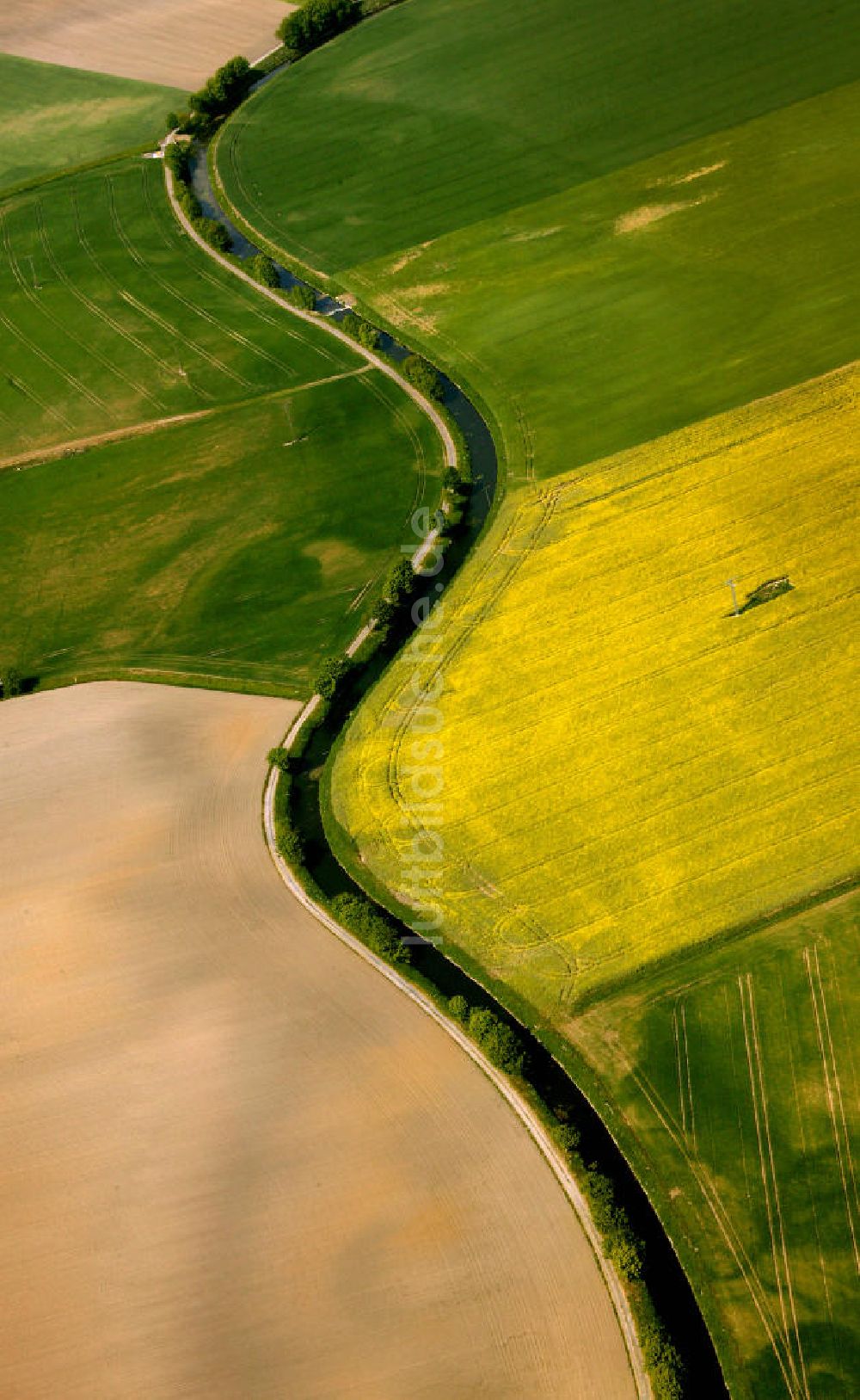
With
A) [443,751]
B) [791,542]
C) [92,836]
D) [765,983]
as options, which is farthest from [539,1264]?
[791,542]

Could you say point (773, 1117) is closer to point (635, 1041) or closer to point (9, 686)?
point (635, 1041)

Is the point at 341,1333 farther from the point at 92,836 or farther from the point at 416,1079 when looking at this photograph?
the point at 92,836

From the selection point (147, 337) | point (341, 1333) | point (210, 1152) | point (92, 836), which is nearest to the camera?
point (341, 1333)

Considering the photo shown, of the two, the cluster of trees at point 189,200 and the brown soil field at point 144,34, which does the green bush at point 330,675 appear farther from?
the brown soil field at point 144,34

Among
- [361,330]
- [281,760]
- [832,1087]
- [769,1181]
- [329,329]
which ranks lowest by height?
[769,1181]

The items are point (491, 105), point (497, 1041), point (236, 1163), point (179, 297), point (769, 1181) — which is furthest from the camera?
point (491, 105)

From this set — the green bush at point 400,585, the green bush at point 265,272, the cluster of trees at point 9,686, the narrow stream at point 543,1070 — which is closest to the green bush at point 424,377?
the narrow stream at point 543,1070

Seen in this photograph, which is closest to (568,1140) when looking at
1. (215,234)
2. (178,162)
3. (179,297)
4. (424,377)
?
(424,377)
